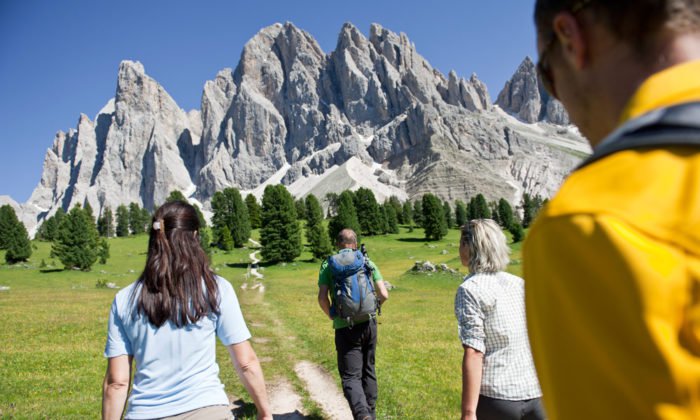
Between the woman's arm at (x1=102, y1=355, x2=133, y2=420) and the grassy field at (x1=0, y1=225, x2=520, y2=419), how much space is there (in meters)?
5.55

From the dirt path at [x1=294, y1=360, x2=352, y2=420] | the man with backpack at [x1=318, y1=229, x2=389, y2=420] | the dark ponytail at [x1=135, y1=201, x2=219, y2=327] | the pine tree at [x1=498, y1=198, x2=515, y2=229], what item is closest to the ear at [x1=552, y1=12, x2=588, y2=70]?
the dark ponytail at [x1=135, y1=201, x2=219, y2=327]

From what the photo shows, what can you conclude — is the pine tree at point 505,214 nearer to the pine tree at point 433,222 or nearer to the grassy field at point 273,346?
the pine tree at point 433,222

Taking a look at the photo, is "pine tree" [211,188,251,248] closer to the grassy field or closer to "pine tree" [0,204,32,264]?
"pine tree" [0,204,32,264]

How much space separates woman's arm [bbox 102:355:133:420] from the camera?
3.83m

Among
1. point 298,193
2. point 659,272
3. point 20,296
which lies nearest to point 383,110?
point 298,193

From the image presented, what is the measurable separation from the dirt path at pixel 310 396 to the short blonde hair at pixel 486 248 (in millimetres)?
5246

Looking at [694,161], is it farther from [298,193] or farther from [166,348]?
[298,193]

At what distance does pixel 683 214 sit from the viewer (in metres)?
0.75

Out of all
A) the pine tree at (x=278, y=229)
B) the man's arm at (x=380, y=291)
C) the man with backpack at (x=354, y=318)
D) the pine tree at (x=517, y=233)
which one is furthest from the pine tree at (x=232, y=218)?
the man with backpack at (x=354, y=318)

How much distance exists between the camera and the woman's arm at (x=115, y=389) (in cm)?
383

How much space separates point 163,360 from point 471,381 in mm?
2992

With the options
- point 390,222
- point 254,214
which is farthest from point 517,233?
point 254,214

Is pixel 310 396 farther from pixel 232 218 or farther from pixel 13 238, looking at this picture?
pixel 232 218

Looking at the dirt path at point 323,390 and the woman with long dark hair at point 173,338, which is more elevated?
the woman with long dark hair at point 173,338
